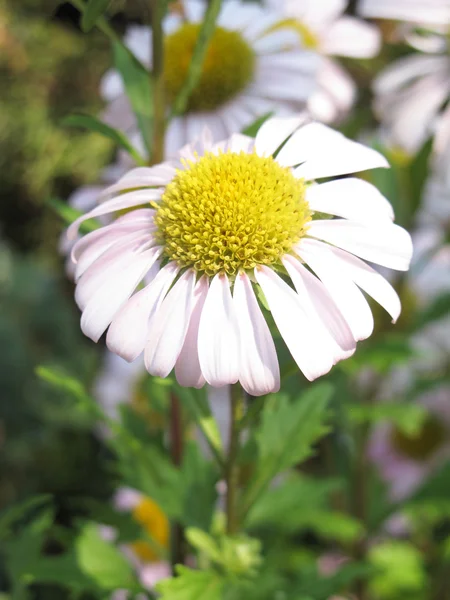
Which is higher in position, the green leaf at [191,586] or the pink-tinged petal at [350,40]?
the pink-tinged petal at [350,40]

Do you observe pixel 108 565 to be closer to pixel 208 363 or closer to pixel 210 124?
pixel 208 363

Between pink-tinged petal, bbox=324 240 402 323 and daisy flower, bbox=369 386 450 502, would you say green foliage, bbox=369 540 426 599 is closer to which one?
daisy flower, bbox=369 386 450 502

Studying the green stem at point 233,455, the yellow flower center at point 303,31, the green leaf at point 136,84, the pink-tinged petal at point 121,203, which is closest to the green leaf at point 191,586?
the green stem at point 233,455

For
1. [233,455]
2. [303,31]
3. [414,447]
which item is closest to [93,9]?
[233,455]

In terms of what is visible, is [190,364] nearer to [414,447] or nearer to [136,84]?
[136,84]

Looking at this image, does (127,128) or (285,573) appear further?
(285,573)

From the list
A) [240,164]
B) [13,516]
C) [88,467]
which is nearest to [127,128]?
[240,164]

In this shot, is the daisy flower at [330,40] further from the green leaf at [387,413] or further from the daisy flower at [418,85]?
the green leaf at [387,413]
